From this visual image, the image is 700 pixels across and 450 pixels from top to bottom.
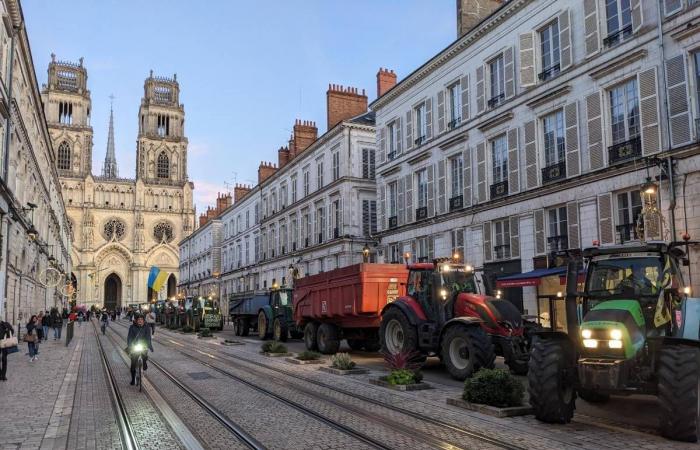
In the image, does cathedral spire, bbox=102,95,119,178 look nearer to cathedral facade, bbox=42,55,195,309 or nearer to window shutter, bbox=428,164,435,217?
cathedral facade, bbox=42,55,195,309

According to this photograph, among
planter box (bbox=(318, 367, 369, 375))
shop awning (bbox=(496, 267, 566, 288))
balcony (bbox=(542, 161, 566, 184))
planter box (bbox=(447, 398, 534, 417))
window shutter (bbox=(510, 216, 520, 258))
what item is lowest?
planter box (bbox=(318, 367, 369, 375))

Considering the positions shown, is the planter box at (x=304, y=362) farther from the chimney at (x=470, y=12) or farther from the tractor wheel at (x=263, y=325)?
the chimney at (x=470, y=12)

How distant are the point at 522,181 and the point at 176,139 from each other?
301 feet

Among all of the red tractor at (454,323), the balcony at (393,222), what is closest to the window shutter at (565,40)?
the red tractor at (454,323)

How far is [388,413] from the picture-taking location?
9.50m

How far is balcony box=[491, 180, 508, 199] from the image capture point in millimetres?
24031

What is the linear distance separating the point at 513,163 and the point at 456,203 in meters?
4.10

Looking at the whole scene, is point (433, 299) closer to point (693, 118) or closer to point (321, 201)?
point (693, 118)

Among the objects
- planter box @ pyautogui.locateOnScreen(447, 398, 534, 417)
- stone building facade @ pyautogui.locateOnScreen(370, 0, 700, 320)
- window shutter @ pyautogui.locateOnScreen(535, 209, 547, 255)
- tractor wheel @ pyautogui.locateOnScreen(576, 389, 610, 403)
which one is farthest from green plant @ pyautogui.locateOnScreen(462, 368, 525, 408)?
window shutter @ pyautogui.locateOnScreen(535, 209, 547, 255)

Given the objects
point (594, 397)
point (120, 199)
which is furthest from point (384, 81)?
point (120, 199)

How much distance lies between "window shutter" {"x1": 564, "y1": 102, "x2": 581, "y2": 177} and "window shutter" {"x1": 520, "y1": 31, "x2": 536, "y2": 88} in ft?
7.55

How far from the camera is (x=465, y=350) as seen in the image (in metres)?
13.0

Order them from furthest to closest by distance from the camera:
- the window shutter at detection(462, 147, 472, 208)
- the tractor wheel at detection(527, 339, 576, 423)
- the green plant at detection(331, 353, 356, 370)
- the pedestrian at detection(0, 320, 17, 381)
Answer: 1. the window shutter at detection(462, 147, 472, 208)
2. the green plant at detection(331, 353, 356, 370)
3. the pedestrian at detection(0, 320, 17, 381)
4. the tractor wheel at detection(527, 339, 576, 423)

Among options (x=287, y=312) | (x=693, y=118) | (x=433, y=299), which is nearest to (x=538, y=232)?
(x=693, y=118)
